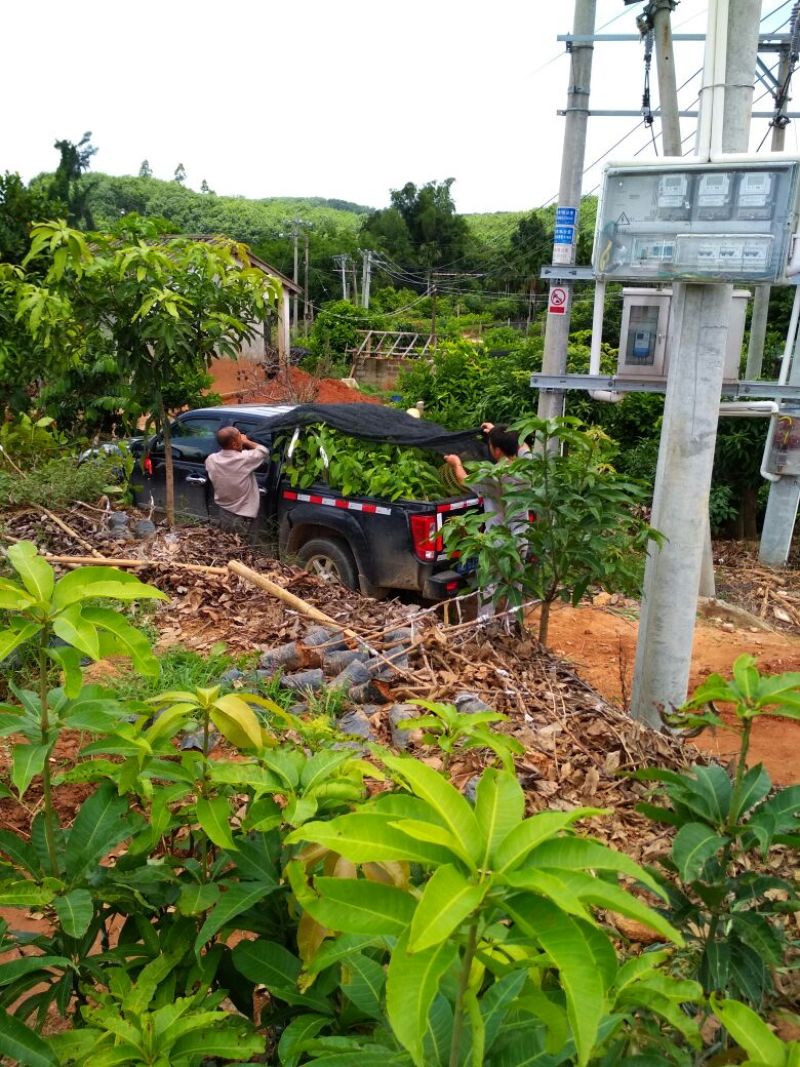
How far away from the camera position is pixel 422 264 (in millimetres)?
50281

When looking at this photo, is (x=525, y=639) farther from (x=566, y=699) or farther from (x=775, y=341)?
(x=775, y=341)

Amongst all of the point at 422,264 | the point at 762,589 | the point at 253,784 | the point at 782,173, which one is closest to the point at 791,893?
the point at 253,784

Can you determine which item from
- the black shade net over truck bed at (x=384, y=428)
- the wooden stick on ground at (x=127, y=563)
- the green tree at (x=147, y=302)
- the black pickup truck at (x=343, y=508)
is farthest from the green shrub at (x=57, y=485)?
the black shade net over truck bed at (x=384, y=428)

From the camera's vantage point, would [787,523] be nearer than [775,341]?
Yes

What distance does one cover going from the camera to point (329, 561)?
7.80 metres

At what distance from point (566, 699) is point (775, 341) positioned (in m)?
11.2

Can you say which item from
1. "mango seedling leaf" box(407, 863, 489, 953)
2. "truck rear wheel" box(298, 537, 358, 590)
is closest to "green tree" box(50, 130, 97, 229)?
"truck rear wheel" box(298, 537, 358, 590)

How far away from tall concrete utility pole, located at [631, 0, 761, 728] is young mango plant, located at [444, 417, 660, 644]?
0.83 ft

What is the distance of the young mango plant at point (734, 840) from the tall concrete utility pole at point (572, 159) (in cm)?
628

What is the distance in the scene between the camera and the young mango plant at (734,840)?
6.48 ft

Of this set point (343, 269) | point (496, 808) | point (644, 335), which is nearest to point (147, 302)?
point (644, 335)

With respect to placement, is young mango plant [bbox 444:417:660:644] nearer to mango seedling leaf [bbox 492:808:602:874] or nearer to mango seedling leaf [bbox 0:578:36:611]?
mango seedling leaf [bbox 0:578:36:611]

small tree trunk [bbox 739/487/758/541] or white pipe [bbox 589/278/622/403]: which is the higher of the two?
white pipe [bbox 589/278/622/403]

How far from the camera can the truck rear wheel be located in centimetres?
766
